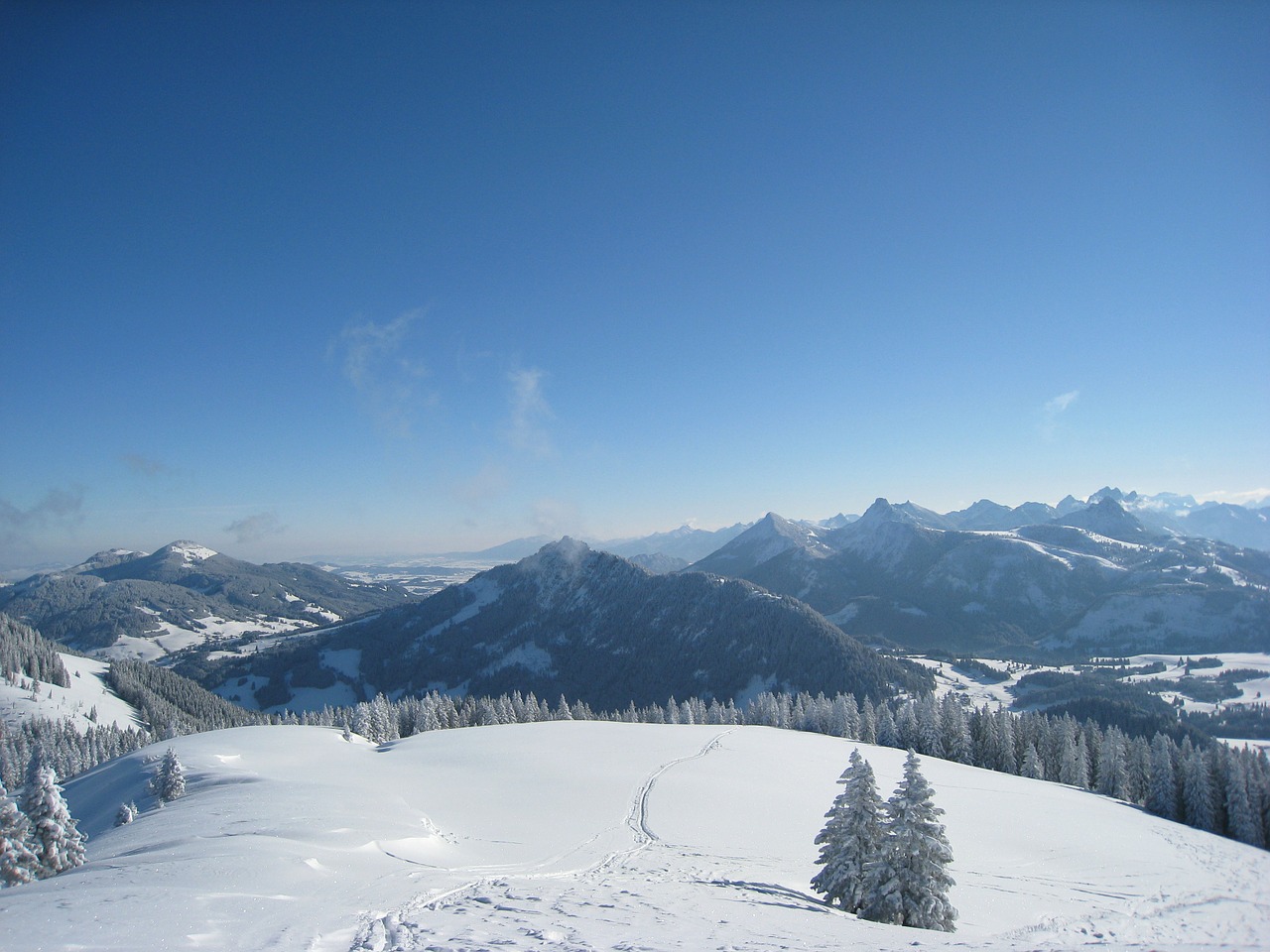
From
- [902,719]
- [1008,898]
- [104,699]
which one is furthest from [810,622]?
[104,699]

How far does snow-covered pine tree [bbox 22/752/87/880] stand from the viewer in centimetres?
2716

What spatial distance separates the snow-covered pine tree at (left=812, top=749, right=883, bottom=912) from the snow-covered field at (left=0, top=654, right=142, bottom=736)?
159299 mm

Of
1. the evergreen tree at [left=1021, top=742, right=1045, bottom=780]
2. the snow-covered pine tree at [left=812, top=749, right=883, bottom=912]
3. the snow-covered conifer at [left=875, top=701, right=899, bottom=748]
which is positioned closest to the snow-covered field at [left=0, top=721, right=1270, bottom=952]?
the snow-covered pine tree at [left=812, top=749, right=883, bottom=912]

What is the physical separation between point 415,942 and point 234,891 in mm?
5852

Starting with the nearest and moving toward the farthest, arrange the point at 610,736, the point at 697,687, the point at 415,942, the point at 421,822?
the point at 415,942, the point at 421,822, the point at 610,736, the point at 697,687

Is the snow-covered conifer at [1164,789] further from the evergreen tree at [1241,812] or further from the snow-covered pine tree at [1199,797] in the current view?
the evergreen tree at [1241,812]

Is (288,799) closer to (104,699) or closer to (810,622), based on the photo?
(810,622)

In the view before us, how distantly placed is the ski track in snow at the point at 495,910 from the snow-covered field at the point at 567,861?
0.10 m

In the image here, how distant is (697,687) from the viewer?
182375mm

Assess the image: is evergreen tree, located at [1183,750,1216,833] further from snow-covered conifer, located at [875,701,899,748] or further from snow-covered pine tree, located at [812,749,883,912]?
snow-covered pine tree, located at [812,749,883,912]

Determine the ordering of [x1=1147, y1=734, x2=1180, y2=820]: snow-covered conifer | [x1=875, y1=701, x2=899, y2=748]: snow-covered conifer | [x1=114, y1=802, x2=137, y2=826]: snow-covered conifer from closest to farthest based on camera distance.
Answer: [x1=114, y1=802, x2=137, y2=826]: snow-covered conifer, [x1=1147, y1=734, x2=1180, y2=820]: snow-covered conifer, [x1=875, y1=701, x2=899, y2=748]: snow-covered conifer

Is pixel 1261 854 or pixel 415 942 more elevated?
pixel 415 942

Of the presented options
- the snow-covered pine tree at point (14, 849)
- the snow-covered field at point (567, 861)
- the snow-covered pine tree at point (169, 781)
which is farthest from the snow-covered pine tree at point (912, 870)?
the snow-covered pine tree at point (169, 781)

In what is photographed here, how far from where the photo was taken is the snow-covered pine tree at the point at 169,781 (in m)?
39.8
